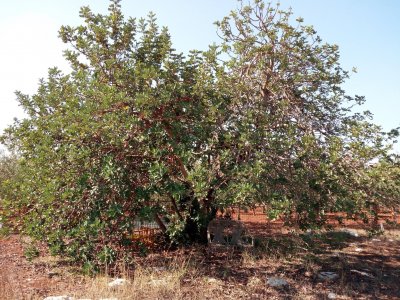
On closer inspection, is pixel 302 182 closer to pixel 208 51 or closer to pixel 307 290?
pixel 307 290

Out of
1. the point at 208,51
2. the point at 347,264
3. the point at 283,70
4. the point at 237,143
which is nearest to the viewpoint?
the point at 237,143

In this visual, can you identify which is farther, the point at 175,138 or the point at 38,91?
the point at 38,91

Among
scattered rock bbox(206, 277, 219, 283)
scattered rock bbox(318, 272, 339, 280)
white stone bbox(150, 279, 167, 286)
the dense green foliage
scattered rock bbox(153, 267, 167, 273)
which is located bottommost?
scattered rock bbox(318, 272, 339, 280)

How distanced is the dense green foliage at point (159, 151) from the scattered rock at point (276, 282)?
1146mm

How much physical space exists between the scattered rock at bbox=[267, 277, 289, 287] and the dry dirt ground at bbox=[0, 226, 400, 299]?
0.40 feet

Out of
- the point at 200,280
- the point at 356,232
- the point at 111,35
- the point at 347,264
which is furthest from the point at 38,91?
the point at 356,232

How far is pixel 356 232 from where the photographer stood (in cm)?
1369

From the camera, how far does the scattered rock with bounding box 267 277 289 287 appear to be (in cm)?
701

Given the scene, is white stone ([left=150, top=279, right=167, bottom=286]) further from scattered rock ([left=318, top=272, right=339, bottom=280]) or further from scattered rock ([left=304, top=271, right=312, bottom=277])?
scattered rock ([left=318, top=272, right=339, bottom=280])

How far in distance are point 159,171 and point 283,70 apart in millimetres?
3799

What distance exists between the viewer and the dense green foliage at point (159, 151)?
6215 mm

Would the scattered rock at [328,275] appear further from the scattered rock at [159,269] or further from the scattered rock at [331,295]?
the scattered rock at [159,269]

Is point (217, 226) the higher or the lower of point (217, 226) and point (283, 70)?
the lower

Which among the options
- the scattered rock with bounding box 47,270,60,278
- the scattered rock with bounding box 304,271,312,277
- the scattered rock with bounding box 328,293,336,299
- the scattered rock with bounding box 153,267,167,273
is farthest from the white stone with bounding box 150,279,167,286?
the scattered rock with bounding box 304,271,312,277
